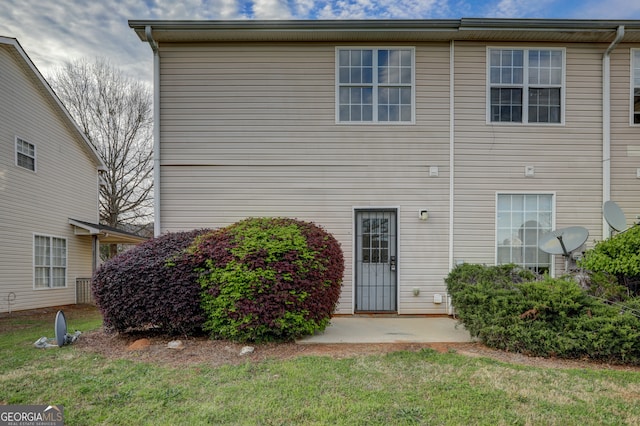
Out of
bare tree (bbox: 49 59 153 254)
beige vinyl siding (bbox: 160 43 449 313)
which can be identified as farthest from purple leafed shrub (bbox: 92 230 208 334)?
bare tree (bbox: 49 59 153 254)

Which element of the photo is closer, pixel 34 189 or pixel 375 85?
pixel 375 85

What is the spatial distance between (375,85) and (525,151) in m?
3.13

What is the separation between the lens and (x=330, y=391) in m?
3.35

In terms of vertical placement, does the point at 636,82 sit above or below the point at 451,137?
above

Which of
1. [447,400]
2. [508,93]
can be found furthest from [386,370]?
[508,93]

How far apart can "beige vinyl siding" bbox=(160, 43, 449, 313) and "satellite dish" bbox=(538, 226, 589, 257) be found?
5.69ft

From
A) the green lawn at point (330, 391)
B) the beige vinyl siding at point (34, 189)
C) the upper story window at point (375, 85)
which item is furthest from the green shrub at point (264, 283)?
the beige vinyl siding at point (34, 189)

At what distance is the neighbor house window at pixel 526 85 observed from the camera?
703 cm

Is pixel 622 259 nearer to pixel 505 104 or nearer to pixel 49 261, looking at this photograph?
pixel 505 104

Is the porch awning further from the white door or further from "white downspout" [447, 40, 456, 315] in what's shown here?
"white downspout" [447, 40, 456, 315]

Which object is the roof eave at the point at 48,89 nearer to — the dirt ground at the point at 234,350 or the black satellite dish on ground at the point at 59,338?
the black satellite dish on ground at the point at 59,338

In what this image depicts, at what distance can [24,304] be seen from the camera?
32.5ft

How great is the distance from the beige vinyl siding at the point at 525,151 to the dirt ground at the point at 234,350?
9.41 ft

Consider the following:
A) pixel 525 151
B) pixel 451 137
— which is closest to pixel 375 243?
pixel 451 137
